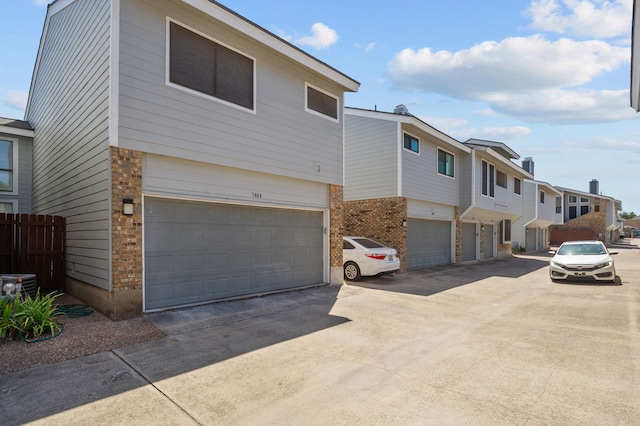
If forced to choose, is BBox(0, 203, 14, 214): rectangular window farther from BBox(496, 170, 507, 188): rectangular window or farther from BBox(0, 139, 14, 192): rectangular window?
BBox(496, 170, 507, 188): rectangular window

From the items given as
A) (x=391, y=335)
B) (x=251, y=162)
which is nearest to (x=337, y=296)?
(x=391, y=335)

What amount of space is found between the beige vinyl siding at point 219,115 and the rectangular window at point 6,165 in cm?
952

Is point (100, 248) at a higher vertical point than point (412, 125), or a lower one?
lower

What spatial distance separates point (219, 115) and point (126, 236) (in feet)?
10.8

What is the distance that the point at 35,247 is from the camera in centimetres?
872

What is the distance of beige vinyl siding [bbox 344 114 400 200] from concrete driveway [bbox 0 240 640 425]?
24.6ft

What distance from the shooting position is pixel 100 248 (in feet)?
23.0

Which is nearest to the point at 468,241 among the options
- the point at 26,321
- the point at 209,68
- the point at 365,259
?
the point at 365,259

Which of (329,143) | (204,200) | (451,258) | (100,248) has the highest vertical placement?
(329,143)

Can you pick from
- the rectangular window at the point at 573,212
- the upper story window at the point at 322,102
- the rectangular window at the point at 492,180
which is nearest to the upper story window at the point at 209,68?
the upper story window at the point at 322,102

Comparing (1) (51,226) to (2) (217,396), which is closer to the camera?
(2) (217,396)

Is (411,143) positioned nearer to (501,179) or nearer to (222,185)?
(222,185)

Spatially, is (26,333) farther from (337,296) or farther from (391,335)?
(337,296)

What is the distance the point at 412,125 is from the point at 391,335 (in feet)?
34.4
